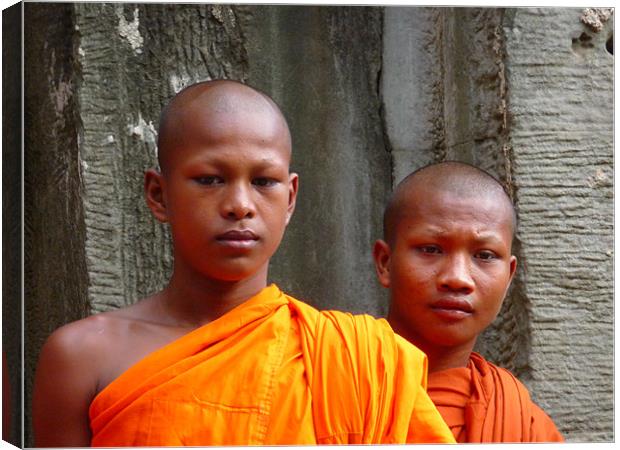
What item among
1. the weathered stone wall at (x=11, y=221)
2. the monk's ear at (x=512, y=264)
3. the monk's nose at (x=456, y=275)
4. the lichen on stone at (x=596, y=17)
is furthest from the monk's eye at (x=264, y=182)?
the lichen on stone at (x=596, y=17)

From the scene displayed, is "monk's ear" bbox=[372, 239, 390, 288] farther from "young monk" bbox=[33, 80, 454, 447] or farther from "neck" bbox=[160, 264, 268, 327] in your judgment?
"neck" bbox=[160, 264, 268, 327]

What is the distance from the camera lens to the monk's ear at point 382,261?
4527 millimetres

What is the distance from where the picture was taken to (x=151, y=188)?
4270 millimetres

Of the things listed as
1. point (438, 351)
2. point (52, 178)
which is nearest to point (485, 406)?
point (438, 351)

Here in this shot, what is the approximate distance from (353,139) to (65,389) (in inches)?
52.1

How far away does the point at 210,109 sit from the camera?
4.18 metres

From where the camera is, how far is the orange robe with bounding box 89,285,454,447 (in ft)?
13.2

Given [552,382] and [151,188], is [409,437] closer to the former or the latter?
[552,382]

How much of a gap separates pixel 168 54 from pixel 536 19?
1.20 meters

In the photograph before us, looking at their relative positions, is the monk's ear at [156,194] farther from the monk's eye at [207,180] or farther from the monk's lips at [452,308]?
the monk's lips at [452,308]

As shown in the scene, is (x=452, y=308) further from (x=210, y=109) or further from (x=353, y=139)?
(x=210, y=109)

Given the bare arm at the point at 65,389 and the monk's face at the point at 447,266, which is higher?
the monk's face at the point at 447,266

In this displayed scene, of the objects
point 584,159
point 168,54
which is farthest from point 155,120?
point 584,159

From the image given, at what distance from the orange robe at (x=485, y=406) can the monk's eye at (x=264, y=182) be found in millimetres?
815
